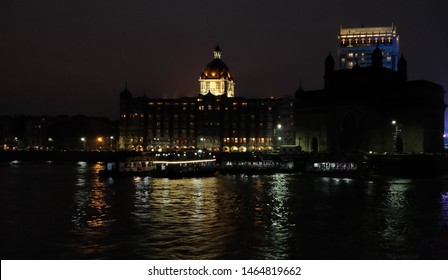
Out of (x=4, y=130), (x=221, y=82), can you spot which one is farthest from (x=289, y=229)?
(x=4, y=130)

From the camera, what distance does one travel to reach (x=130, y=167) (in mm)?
68562

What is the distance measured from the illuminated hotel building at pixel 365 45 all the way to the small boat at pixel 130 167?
286 ft

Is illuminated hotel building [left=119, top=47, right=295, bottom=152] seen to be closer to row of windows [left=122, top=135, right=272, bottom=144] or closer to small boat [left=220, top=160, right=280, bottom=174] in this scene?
row of windows [left=122, top=135, right=272, bottom=144]

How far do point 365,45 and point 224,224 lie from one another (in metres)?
128

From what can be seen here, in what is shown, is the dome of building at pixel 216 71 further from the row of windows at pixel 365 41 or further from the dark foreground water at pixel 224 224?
the dark foreground water at pixel 224 224

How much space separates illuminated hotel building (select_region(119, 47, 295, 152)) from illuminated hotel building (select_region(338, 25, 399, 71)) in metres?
19.2

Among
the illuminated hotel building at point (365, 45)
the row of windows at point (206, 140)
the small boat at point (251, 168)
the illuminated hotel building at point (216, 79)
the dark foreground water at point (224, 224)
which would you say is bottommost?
the dark foreground water at point (224, 224)

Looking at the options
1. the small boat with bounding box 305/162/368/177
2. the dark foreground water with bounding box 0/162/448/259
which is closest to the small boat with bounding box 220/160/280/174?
the small boat with bounding box 305/162/368/177

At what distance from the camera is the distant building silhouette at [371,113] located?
81000 mm

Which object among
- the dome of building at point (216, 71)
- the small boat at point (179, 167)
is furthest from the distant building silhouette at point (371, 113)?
the dome of building at point (216, 71)

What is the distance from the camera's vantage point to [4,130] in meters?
173

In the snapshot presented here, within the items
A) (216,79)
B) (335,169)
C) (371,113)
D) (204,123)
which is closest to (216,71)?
(216,79)

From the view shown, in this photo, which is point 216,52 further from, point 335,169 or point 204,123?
point 335,169
